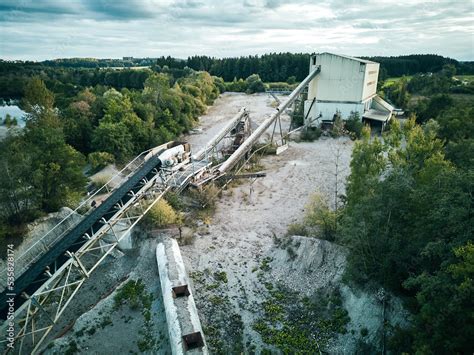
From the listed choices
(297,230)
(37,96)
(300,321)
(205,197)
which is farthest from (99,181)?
(300,321)

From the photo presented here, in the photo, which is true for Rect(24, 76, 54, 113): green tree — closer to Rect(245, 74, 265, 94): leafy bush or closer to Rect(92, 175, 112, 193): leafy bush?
Rect(92, 175, 112, 193): leafy bush

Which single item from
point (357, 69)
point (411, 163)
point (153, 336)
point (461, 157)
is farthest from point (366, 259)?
point (357, 69)

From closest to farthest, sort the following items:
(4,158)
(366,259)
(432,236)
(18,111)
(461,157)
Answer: (432,236) → (366,259) → (461,157) → (4,158) → (18,111)

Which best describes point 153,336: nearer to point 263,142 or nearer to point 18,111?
point 263,142

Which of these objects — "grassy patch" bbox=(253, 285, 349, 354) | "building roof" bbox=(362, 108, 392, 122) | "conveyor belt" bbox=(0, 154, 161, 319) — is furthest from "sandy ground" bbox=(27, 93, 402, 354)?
"building roof" bbox=(362, 108, 392, 122)

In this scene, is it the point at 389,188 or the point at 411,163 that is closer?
the point at 389,188

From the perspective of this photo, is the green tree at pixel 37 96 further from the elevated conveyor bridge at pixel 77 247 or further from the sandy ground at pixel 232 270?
the sandy ground at pixel 232 270
